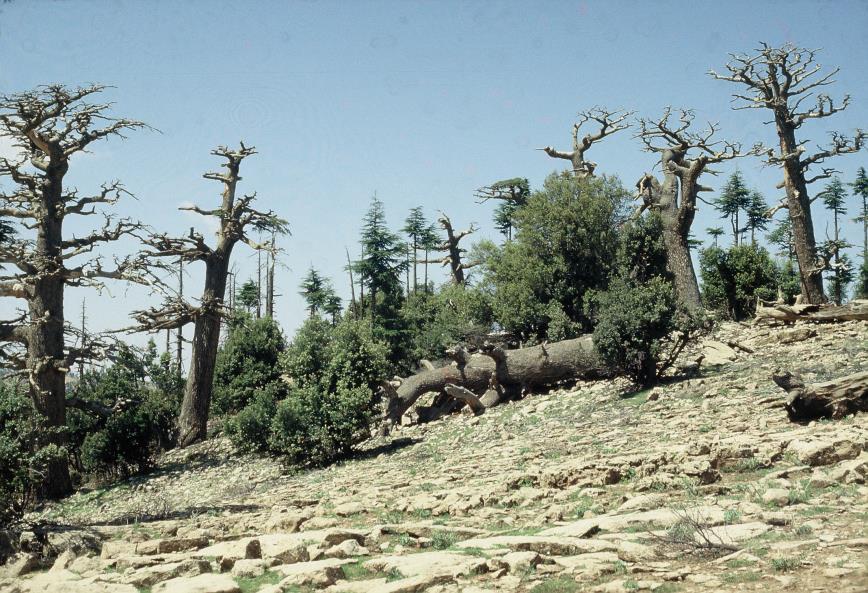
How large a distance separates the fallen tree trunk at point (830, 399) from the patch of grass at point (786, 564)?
6.70m

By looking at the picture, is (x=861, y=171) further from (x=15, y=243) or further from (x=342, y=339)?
(x=15, y=243)

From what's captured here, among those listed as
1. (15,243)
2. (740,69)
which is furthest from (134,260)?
(740,69)

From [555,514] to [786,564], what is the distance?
359 centimetres

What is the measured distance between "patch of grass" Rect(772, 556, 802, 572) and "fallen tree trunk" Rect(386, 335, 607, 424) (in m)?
14.2

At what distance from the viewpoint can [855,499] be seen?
8.48 meters

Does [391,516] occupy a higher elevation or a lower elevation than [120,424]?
lower

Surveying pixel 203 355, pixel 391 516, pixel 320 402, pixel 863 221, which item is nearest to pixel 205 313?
pixel 203 355

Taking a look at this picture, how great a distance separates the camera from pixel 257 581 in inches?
317

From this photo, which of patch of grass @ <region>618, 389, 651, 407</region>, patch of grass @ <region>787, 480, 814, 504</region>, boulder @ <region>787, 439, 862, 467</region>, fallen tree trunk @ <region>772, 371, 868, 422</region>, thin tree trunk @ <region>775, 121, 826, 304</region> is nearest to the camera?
patch of grass @ <region>787, 480, 814, 504</region>

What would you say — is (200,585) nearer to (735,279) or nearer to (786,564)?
(786,564)

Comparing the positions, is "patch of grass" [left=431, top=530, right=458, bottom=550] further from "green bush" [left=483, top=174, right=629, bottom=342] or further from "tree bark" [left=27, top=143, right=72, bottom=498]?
"green bush" [left=483, top=174, right=629, bottom=342]

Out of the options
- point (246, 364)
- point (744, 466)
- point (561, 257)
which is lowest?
point (744, 466)

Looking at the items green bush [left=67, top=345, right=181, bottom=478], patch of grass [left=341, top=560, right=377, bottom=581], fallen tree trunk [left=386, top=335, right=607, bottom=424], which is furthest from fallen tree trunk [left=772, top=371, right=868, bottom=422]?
green bush [left=67, top=345, right=181, bottom=478]

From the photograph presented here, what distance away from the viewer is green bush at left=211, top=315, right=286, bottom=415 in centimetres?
2824
